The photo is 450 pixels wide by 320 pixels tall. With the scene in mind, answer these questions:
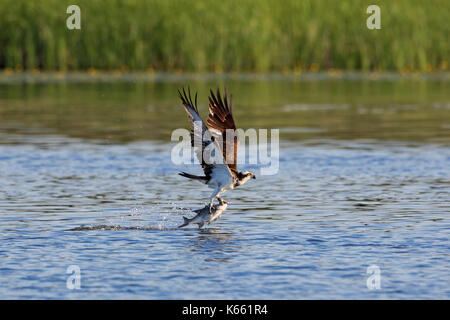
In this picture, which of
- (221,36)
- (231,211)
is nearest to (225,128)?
(231,211)

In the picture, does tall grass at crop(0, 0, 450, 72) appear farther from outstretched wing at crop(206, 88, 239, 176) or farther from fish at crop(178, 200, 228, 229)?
outstretched wing at crop(206, 88, 239, 176)

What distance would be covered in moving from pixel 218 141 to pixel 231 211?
2.15 metres

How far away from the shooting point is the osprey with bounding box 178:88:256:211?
462 inches

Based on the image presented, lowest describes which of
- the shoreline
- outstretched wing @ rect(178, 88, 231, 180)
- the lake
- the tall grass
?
the lake

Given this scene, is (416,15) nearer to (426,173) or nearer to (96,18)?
(96,18)

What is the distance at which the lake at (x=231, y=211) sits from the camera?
389 inches

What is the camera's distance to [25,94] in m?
32.7

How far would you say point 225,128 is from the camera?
1191 cm

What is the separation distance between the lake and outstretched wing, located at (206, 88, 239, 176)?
895mm

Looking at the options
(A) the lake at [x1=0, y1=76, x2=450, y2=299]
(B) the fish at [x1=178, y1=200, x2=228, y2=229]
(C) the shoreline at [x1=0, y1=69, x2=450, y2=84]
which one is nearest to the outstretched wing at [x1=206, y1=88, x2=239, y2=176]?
(B) the fish at [x1=178, y1=200, x2=228, y2=229]

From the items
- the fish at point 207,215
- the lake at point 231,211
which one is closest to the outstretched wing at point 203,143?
the fish at point 207,215

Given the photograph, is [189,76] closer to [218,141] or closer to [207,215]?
[207,215]

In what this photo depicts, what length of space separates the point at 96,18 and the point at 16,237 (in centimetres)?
2639

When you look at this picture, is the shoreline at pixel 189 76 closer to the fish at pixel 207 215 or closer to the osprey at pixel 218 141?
the fish at pixel 207 215
